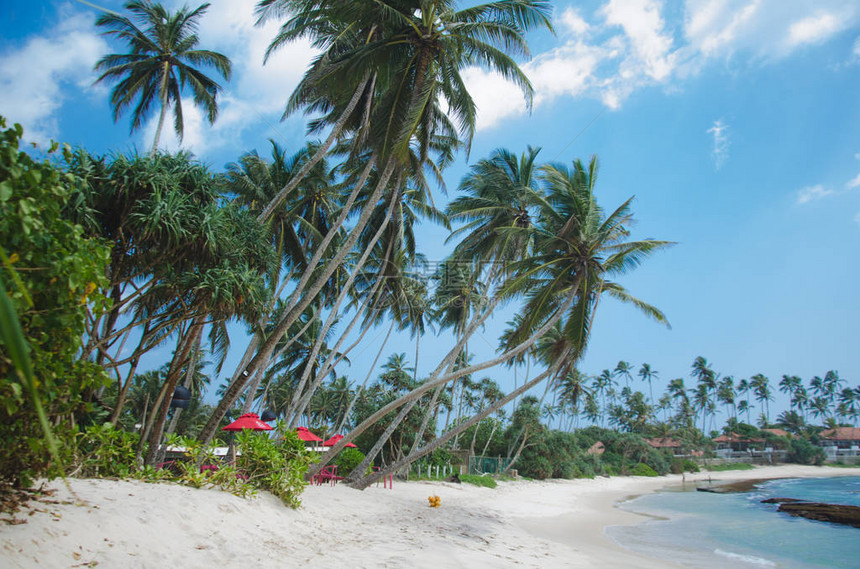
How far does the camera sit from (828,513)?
17062 millimetres

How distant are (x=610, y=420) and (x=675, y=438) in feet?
32.2

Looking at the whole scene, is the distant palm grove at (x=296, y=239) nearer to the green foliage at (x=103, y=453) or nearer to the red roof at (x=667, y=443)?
the green foliage at (x=103, y=453)

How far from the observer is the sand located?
4.59 metres

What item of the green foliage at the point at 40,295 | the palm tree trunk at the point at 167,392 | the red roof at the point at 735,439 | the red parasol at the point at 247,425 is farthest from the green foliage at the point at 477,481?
the red roof at the point at 735,439

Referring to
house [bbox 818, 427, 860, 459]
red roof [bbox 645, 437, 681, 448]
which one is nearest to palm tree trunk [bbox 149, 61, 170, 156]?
red roof [bbox 645, 437, 681, 448]

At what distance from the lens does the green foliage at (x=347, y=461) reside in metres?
18.0

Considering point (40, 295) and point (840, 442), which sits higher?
point (40, 295)

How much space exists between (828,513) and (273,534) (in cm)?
2016

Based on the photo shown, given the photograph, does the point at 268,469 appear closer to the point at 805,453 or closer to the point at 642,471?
the point at 642,471

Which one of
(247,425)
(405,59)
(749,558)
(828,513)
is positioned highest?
(405,59)

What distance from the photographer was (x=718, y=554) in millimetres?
10773

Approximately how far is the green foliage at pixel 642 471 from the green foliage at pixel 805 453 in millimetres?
27446

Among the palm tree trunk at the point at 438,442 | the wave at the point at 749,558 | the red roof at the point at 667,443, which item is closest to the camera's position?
the wave at the point at 749,558

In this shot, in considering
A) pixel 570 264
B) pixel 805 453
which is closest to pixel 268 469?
pixel 570 264
